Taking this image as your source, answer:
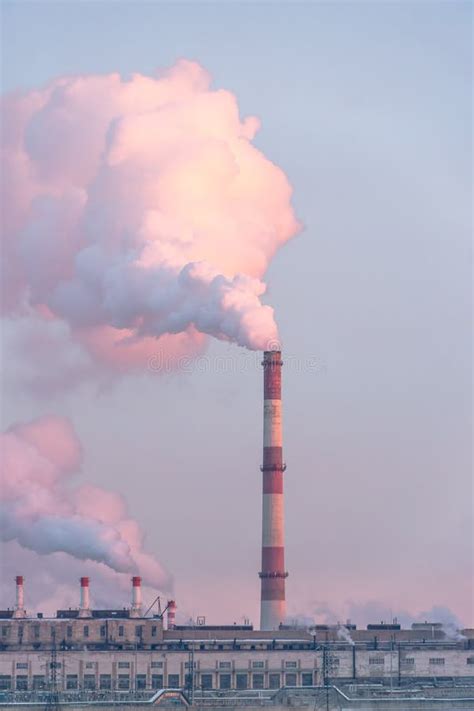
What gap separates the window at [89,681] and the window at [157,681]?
4.03 meters

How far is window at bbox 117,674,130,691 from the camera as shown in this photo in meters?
115

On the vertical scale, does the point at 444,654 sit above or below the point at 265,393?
below

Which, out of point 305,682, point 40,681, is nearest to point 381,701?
point 305,682

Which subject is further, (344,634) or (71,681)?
(344,634)

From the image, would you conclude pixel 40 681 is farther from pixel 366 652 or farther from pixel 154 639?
pixel 366 652

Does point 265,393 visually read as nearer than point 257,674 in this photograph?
No

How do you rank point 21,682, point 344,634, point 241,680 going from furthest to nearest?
1. point 344,634
2. point 241,680
3. point 21,682

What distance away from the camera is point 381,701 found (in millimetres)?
97438

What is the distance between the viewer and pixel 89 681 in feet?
377

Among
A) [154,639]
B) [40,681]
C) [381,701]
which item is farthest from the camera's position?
[154,639]

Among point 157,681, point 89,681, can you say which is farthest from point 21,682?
point 157,681

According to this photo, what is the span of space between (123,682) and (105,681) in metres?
1.21

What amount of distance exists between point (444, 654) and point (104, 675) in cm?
2400

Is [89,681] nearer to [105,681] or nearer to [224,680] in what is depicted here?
[105,681]
